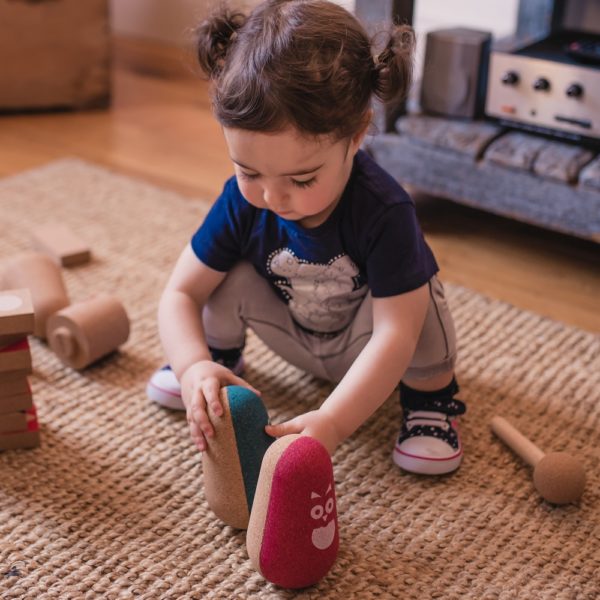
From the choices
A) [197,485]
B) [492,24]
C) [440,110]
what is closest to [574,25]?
[492,24]

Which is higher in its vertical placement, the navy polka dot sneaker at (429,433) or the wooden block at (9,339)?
the wooden block at (9,339)

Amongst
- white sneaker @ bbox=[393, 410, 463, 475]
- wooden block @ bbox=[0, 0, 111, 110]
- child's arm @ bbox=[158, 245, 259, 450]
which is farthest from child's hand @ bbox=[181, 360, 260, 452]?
wooden block @ bbox=[0, 0, 111, 110]

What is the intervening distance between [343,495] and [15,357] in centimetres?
39

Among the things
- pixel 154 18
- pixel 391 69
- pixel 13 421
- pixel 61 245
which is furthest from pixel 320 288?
pixel 154 18

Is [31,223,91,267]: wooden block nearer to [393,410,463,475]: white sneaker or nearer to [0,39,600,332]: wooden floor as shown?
[0,39,600,332]: wooden floor

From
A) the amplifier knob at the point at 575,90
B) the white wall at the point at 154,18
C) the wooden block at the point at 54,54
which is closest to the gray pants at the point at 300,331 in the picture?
the amplifier knob at the point at 575,90

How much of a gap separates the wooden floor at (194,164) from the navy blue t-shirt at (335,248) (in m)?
0.20

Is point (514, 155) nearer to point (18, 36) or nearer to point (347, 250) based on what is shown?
point (347, 250)

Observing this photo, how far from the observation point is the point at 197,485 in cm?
99

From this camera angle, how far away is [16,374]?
3.23 feet

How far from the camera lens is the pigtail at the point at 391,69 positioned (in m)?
0.88

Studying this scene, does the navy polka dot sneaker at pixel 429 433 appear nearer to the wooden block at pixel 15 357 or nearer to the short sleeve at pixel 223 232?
the short sleeve at pixel 223 232

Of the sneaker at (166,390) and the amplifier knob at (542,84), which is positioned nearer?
the sneaker at (166,390)

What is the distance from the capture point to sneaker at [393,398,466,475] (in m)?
1.01
